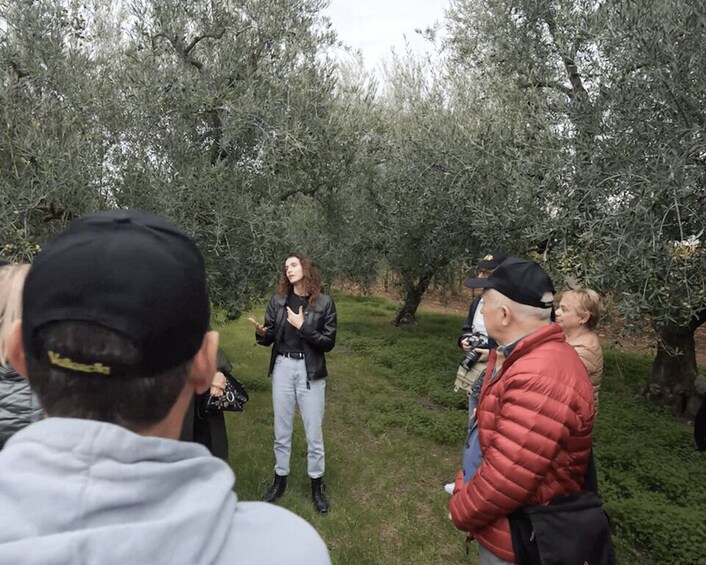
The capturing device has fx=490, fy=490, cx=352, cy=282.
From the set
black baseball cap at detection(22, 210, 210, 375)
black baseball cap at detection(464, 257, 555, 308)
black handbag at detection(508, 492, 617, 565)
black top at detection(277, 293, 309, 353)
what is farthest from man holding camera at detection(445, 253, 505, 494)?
black baseball cap at detection(22, 210, 210, 375)

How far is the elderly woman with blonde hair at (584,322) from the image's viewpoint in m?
3.99

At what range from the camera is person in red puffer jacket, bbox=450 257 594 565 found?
228cm

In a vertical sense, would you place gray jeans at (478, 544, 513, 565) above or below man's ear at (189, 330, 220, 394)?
below

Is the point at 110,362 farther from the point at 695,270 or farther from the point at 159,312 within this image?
the point at 695,270

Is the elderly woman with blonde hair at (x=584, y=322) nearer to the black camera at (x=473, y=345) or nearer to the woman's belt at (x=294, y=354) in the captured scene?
the black camera at (x=473, y=345)

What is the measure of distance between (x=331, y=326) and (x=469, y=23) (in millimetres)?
7418

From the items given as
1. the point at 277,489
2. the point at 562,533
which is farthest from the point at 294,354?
the point at 562,533

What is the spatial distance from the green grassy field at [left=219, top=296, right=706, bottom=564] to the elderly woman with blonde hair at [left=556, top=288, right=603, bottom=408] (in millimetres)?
1783

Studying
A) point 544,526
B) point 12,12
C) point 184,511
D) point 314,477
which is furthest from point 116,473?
point 12,12

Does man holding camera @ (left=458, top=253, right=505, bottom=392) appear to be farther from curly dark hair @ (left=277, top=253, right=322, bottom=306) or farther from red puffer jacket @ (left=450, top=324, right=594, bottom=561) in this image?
red puffer jacket @ (left=450, top=324, right=594, bottom=561)

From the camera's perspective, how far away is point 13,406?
7.48 ft

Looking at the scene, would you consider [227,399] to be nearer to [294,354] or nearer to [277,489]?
[294,354]

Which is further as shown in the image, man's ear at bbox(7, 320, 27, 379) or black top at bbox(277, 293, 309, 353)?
black top at bbox(277, 293, 309, 353)

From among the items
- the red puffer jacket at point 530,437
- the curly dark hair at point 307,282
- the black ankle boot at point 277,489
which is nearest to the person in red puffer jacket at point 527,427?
the red puffer jacket at point 530,437
